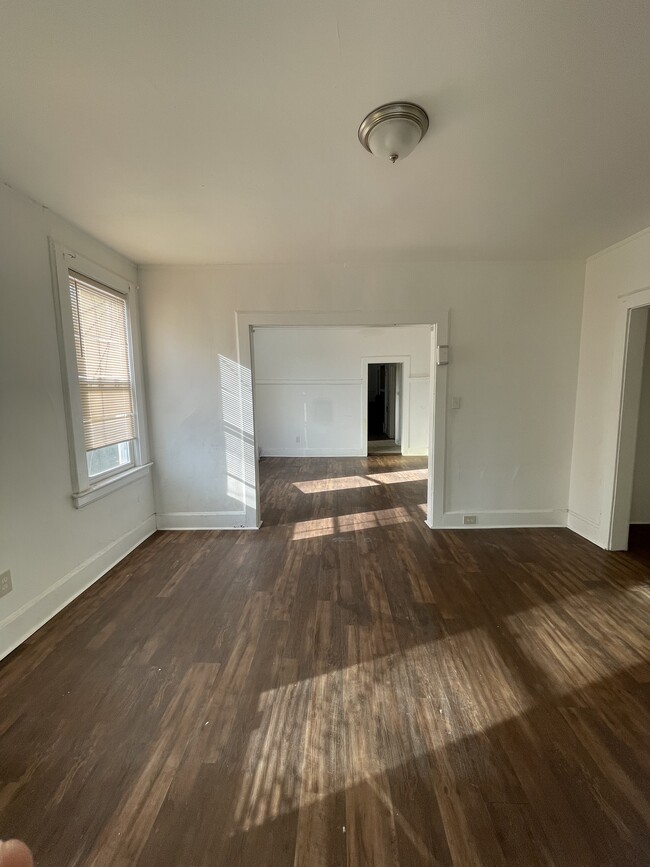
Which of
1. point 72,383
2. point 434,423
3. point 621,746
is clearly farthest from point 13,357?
point 621,746

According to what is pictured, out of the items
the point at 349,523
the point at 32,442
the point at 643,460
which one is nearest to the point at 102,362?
the point at 32,442

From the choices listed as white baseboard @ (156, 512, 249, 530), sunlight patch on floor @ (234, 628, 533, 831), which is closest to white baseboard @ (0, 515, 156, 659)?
white baseboard @ (156, 512, 249, 530)

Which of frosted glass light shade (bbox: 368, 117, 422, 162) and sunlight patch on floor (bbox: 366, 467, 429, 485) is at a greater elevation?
frosted glass light shade (bbox: 368, 117, 422, 162)

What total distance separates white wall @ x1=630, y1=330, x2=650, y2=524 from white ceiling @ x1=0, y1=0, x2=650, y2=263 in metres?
1.83

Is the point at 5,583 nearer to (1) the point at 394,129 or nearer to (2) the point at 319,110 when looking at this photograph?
(2) the point at 319,110

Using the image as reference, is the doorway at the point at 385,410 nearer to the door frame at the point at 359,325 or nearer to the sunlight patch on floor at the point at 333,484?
the sunlight patch on floor at the point at 333,484

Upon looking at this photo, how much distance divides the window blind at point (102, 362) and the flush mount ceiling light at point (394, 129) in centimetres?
228

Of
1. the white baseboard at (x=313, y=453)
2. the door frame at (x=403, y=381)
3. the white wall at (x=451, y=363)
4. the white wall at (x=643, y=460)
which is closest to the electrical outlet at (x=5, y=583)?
the white wall at (x=451, y=363)

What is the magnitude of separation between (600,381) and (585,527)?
141 cm

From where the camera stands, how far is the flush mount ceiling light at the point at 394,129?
1.45 m

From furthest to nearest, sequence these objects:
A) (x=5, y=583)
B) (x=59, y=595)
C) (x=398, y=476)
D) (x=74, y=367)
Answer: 1. (x=398, y=476)
2. (x=74, y=367)
3. (x=59, y=595)
4. (x=5, y=583)

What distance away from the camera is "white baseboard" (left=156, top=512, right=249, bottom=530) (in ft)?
12.0

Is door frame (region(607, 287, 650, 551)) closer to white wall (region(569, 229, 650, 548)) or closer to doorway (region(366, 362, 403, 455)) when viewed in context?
white wall (region(569, 229, 650, 548))

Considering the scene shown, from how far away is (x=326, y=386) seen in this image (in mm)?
7465
